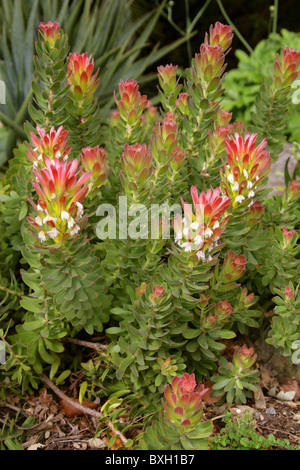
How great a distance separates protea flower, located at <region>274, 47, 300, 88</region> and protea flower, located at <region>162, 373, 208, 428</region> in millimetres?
1142

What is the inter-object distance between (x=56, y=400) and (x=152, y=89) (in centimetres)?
366

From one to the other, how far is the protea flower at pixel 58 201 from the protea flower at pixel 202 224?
0.94 ft

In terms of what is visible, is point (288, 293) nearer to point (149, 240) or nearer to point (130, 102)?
point (149, 240)

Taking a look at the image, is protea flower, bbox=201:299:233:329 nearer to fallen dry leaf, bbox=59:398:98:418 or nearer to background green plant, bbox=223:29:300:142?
fallen dry leaf, bbox=59:398:98:418

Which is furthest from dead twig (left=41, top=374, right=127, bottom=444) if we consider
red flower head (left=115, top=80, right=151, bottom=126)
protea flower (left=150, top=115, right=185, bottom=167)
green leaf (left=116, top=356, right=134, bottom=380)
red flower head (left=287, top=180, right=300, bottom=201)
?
red flower head (left=287, top=180, right=300, bottom=201)

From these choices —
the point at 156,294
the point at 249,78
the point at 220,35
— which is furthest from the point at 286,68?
the point at 249,78

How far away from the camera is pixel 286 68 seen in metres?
1.78

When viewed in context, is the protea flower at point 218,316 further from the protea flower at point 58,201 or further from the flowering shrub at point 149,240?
the protea flower at point 58,201

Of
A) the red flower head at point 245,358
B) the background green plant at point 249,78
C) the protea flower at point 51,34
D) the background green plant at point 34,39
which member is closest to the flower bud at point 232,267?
the red flower head at point 245,358

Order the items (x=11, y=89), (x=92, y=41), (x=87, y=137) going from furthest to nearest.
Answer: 1. (x=92, y=41)
2. (x=11, y=89)
3. (x=87, y=137)

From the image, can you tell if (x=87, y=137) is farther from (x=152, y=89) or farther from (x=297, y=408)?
(x=152, y=89)

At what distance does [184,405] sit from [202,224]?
1.50ft
